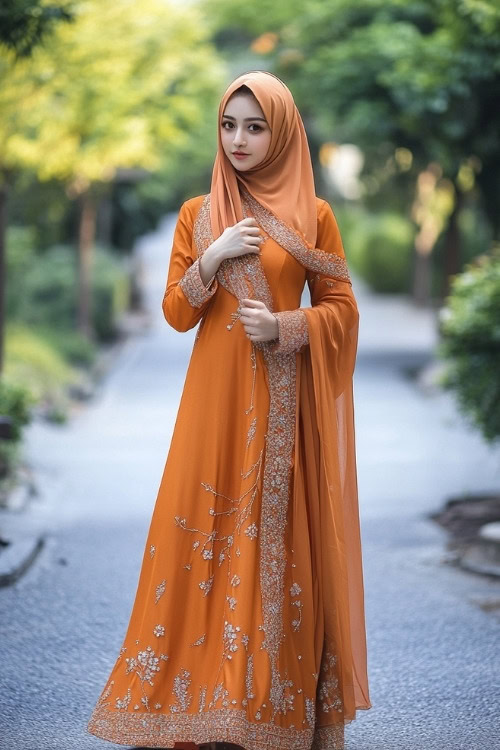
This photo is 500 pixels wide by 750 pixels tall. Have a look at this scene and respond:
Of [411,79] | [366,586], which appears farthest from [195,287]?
[411,79]

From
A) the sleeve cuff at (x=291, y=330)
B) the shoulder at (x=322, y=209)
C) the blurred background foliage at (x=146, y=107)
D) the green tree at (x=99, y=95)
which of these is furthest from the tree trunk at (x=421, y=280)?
the sleeve cuff at (x=291, y=330)

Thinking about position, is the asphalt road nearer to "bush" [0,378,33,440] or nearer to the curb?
the curb

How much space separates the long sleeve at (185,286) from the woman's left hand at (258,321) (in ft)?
0.45

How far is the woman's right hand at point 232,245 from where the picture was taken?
3.63 meters

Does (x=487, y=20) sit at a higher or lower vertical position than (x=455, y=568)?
higher

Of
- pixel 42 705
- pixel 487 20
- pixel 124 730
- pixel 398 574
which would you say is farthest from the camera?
pixel 487 20

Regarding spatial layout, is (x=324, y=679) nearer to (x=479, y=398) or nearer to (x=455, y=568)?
(x=455, y=568)

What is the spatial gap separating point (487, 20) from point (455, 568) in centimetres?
461

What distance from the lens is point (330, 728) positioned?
3.76 meters

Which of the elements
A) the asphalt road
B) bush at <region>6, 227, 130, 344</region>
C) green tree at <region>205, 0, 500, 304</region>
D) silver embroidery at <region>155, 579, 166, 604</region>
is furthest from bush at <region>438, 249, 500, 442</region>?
bush at <region>6, 227, 130, 344</region>

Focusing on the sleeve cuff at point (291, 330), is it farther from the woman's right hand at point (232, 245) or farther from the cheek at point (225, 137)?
the cheek at point (225, 137)

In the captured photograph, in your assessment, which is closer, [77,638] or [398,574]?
[77,638]

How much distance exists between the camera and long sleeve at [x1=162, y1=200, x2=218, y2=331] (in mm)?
3691

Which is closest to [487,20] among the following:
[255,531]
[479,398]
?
[479,398]
